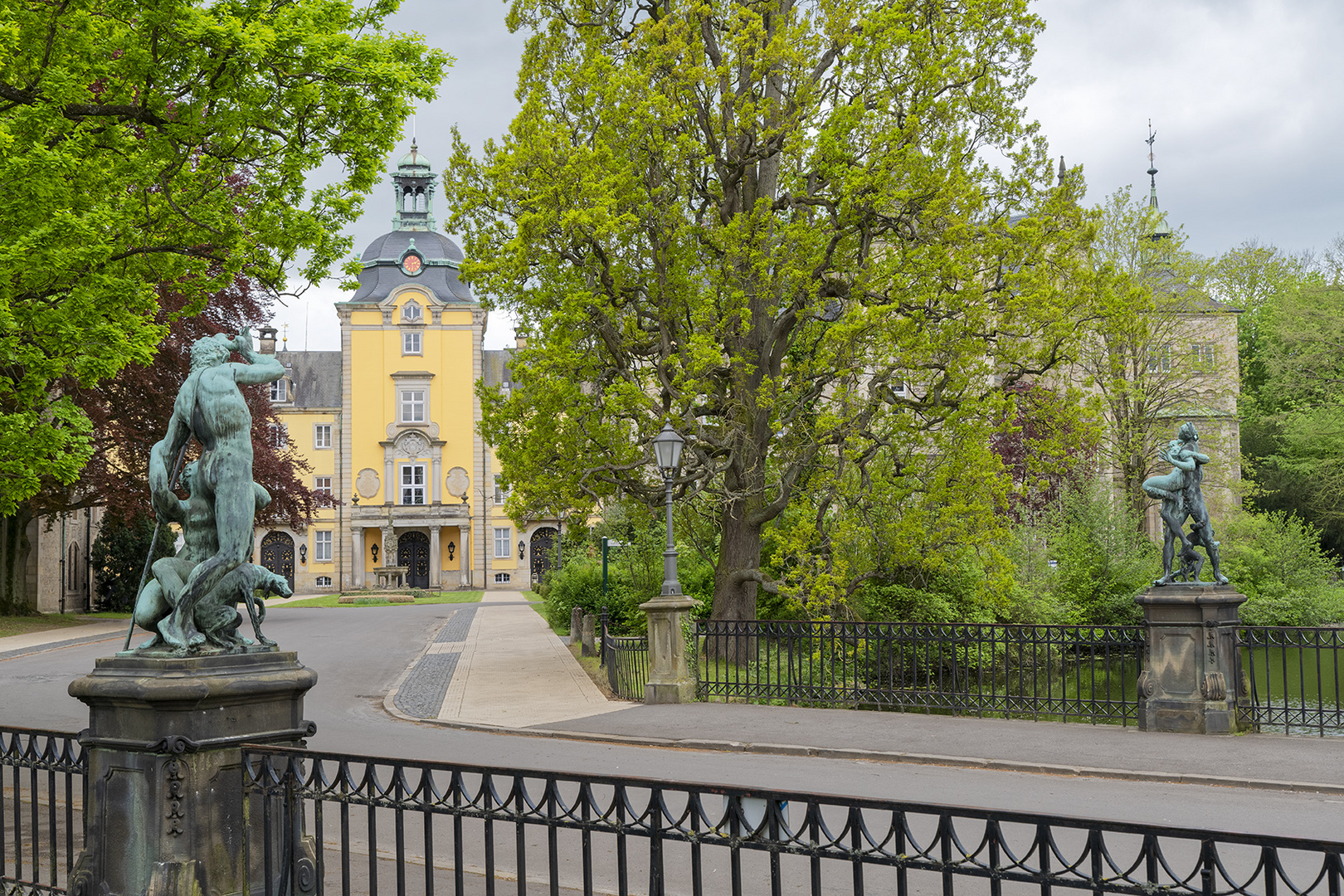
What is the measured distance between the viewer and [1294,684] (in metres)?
23.2

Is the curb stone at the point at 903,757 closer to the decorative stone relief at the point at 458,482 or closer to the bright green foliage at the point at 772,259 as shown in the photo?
the bright green foliage at the point at 772,259

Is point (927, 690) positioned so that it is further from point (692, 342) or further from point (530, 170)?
point (530, 170)

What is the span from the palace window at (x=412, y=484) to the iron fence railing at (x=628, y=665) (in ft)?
152

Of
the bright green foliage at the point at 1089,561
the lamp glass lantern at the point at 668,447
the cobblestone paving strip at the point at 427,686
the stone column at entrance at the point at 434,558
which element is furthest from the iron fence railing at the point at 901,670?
the stone column at entrance at the point at 434,558

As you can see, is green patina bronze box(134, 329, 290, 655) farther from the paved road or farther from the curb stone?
the curb stone

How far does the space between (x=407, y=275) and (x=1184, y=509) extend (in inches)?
2100

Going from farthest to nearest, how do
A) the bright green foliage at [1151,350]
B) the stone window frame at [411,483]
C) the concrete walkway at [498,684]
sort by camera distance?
the stone window frame at [411,483]
the bright green foliage at [1151,350]
the concrete walkway at [498,684]

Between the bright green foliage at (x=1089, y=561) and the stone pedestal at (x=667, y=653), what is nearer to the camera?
the stone pedestal at (x=667, y=653)

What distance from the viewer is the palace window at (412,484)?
59.7m

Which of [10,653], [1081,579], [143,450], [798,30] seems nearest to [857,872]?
[798,30]

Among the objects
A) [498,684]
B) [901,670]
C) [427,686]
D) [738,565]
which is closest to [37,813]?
[498,684]

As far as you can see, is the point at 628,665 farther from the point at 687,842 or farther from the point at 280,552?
the point at 280,552

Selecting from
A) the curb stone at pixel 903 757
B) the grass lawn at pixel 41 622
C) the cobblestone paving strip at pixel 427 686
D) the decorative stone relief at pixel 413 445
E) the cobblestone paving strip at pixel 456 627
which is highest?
the decorative stone relief at pixel 413 445

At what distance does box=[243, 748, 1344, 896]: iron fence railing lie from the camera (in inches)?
130
